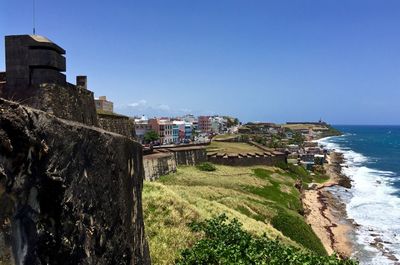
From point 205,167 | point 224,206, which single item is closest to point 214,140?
point 205,167

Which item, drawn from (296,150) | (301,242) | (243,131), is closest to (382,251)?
(301,242)

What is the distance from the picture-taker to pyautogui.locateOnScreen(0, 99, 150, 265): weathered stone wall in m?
4.78

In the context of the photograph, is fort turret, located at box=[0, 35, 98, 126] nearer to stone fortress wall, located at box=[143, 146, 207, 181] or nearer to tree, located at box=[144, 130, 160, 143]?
stone fortress wall, located at box=[143, 146, 207, 181]

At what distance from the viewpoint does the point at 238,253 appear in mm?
15320

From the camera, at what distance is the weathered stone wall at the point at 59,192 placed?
4777 millimetres

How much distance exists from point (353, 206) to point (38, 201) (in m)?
54.8

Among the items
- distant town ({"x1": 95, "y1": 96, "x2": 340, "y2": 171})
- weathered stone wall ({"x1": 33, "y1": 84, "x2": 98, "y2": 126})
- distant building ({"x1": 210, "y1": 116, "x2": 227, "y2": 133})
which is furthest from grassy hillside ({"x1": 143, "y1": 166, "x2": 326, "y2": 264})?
distant building ({"x1": 210, "y1": 116, "x2": 227, "y2": 133})

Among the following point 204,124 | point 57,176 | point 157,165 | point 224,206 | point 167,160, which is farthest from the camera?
point 204,124

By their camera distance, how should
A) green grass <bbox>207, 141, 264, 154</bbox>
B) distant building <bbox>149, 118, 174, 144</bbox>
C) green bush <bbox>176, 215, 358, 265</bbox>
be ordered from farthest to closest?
1. distant building <bbox>149, 118, 174, 144</bbox>
2. green grass <bbox>207, 141, 264, 154</bbox>
3. green bush <bbox>176, 215, 358, 265</bbox>

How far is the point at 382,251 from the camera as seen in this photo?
116 ft

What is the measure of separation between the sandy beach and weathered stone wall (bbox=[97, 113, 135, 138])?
1886 cm

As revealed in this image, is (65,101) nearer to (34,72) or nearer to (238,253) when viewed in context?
(34,72)

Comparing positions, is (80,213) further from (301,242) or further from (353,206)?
(353,206)

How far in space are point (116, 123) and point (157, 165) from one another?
2219cm
